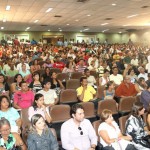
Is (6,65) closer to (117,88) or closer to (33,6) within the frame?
(33,6)

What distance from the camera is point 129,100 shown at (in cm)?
543

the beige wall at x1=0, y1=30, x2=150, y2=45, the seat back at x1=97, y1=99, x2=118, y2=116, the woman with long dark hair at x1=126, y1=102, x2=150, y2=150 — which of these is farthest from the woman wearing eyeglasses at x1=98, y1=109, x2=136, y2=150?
the beige wall at x1=0, y1=30, x2=150, y2=45

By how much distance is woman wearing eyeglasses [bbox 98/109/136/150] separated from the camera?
3.67 metres

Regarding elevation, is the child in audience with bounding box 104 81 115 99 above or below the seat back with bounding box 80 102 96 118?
above

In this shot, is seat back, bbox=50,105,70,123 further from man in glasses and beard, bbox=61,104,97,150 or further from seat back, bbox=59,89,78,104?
seat back, bbox=59,89,78,104

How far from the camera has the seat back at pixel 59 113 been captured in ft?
15.0

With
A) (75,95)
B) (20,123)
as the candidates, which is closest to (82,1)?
(75,95)

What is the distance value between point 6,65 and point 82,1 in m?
3.81

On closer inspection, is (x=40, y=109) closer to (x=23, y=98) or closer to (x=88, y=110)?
(x=88, y=110)

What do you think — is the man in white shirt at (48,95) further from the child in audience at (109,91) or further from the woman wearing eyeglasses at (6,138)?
the woman wearing eyeglasses at (6,138)

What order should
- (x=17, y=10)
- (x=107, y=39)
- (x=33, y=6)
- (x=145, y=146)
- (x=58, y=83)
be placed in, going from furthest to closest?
(x=107, y=39), (x=17, y=10), (x=33, y=6), (x=58, y=83), (x=145, y=146)

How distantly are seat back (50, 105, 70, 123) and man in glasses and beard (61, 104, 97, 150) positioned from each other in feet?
2.98

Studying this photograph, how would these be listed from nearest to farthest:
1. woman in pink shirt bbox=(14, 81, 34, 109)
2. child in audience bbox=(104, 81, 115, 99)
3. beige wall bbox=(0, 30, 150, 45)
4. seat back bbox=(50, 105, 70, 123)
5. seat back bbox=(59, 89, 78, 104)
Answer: seat back bbox=(50, 105, 70, 123) < woman in pink shirt bbox=(14, 81, 34, 109) < seat back bbox=(59, 89, 78, 104) < child in audience bbox=(104, 81, 115, 99) < beige wall bbox=(0, 30, 150, 45)

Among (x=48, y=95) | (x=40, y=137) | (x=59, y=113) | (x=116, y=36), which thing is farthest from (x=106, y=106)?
(x=116, y=36)
